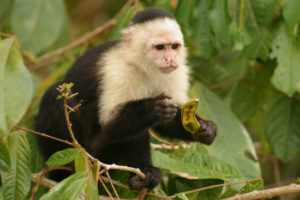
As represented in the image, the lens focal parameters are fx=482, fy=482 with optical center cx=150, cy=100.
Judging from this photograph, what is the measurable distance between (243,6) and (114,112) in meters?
1.25

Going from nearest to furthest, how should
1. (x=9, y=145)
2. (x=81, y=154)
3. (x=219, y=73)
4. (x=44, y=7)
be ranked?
(x=81, y=154) < (x=9, y=145) < (x=219, y=73) < (x=44, y=7)

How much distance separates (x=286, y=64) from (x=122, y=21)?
140 centimetres

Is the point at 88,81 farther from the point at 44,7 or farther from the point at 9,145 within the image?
the point at 44,7

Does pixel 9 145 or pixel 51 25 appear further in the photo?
pixel 51 25

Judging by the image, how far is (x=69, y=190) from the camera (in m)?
1.87

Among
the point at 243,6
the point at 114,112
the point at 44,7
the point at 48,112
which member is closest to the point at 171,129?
the point at 114,112

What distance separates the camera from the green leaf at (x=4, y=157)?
206cm

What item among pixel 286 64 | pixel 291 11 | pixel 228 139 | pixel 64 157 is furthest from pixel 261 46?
pixel 64 157

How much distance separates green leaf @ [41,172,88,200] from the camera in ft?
6.06

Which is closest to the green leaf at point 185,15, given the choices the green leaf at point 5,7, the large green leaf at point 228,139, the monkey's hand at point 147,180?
the large green leaf at point 228,139

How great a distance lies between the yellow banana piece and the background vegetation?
0.72ft

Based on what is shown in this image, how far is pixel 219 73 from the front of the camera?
4.26 meters

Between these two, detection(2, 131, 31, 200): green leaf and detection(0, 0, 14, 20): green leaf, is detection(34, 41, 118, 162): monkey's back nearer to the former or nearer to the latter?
detection(2, 131, 31, 200): green leaf

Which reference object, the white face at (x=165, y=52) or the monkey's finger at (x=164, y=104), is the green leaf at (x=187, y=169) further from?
the white face at (x=165, y=52)
